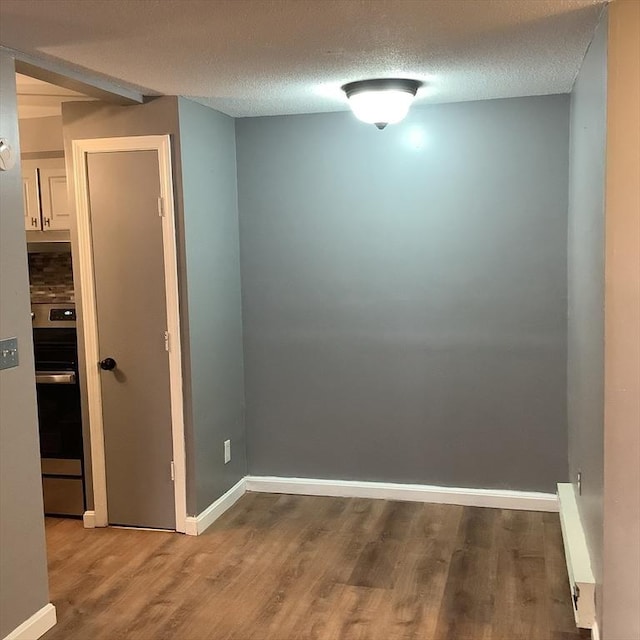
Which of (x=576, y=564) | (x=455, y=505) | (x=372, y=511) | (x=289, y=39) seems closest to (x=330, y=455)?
(x=372, y=511)

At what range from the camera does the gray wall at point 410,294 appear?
3898mm

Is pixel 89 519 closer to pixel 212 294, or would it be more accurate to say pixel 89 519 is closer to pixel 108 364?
pixel 108 364

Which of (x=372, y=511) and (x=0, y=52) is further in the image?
(x=372, y=511)

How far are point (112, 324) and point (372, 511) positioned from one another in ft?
5.71

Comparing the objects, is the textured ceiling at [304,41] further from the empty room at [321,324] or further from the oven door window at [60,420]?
the oven door window at [60,420]

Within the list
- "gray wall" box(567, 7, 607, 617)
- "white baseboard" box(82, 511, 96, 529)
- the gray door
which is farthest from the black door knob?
"gray wall" box(567, 7, 607, 617)

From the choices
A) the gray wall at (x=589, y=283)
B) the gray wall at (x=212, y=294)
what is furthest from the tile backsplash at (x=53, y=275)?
the gray wall at (x=589, y=283)

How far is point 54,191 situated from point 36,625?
7.86 ft

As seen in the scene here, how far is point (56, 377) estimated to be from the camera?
398cm

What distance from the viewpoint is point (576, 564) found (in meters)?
2.80

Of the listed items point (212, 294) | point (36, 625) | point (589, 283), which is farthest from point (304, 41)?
point (36, 625)

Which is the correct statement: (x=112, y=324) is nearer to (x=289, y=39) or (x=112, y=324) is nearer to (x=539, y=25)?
(x=289, y=39)

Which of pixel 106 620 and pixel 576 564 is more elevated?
pixel 576 564

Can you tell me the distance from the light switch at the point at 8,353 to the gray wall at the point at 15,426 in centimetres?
2
